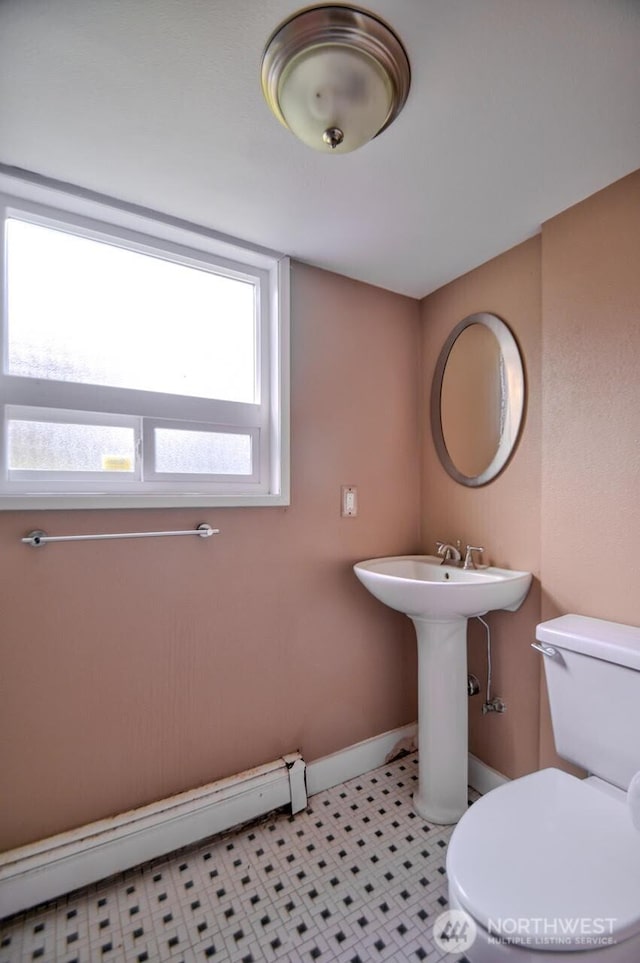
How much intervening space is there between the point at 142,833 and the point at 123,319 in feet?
5.50

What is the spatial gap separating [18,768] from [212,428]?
120cm

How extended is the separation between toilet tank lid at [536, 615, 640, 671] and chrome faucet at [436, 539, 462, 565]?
49 centimetres

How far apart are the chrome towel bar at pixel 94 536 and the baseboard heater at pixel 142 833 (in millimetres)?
880

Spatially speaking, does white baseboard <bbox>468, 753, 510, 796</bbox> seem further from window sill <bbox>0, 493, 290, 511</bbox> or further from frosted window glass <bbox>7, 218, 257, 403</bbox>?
frosted window glass <bbox>7, 218, 257, 403</bbox>

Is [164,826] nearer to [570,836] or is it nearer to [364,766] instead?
[364,766]

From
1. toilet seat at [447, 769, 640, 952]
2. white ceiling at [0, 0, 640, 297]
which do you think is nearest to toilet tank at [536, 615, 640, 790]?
toilet seat at [447, 769, 640, 952]

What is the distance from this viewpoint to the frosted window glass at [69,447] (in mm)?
1283

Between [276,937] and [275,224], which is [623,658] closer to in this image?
[276,937]

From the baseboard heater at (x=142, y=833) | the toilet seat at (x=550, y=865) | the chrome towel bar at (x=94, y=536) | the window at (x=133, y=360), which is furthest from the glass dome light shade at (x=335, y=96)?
the baseboard heater at (x=142, y=833)

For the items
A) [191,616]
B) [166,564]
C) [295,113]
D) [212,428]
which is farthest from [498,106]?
[191,616]

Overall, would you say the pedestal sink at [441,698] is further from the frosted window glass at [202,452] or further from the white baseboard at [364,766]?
the frosted window glass at [202,452]

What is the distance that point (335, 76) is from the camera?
0.87 meters

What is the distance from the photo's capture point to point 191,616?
1.48 metres

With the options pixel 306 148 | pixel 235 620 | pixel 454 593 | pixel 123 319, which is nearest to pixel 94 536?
pixel 235 620
